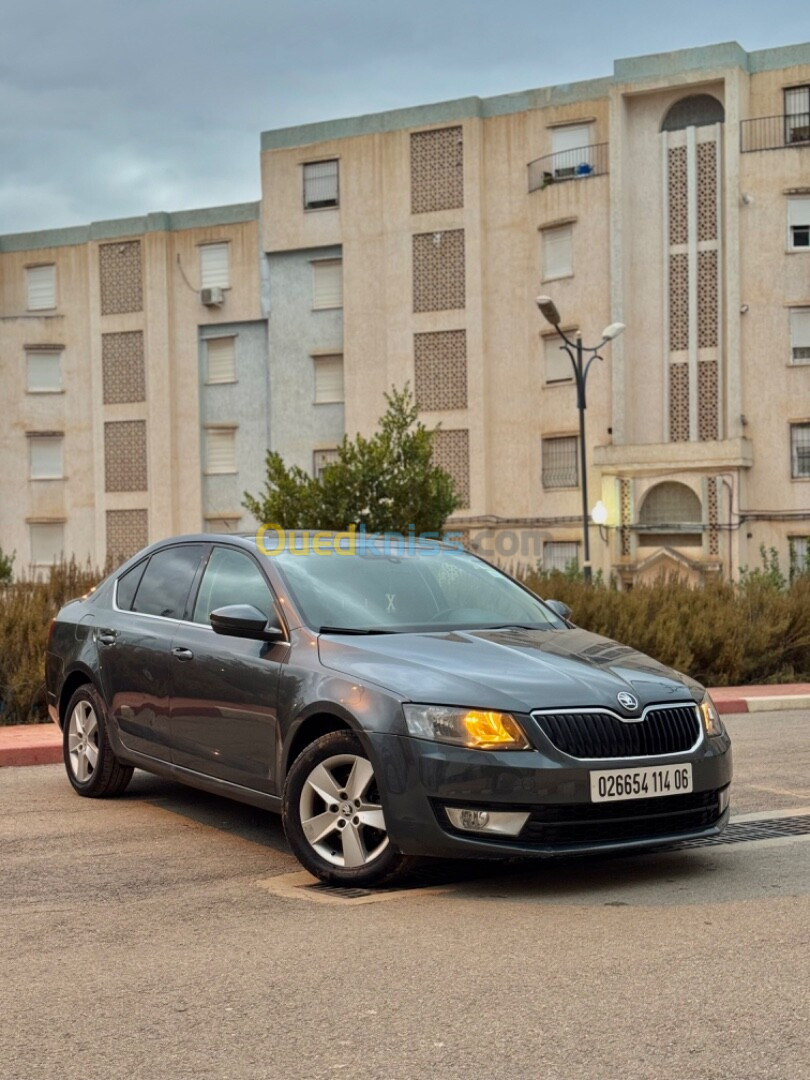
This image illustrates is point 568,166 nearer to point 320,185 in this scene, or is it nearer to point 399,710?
point 320,185

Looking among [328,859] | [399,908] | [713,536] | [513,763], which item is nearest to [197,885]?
[328,859]

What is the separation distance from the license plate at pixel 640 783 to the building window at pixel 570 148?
135ft

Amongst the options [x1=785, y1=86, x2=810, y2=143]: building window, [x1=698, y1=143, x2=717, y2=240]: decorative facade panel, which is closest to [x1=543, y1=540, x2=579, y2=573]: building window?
[x1=698, y1=143, x2=717, y2=240]: decorative facade panel

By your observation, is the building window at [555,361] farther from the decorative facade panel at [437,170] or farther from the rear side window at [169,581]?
the rear side window at [169,581]

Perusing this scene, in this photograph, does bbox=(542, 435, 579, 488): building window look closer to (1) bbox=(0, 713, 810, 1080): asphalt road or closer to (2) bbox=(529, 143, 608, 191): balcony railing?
(2) bbox=(529, 143, 608, 191): balcony railing

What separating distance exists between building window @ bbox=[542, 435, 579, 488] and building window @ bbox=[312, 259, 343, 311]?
9.71 m

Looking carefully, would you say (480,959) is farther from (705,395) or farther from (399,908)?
(705,395)

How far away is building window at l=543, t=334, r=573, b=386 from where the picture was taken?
146ft

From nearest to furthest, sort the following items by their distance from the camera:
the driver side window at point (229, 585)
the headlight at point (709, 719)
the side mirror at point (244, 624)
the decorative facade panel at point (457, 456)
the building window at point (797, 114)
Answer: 1. the headlight at point (709, 719)
2. the side mirror at point (244, 624)
3. the driver side window at point (229, 585)
4. the building window at point (797, 114)
5. the decorative facade panel at point (457, 456)

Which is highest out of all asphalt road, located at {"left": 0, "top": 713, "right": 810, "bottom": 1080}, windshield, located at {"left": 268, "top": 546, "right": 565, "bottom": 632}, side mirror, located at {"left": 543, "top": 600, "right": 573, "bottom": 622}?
windshield, located at {"left": 268, "top": 546, "right": 565, "bottom": 632}

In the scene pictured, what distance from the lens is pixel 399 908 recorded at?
18.4ft

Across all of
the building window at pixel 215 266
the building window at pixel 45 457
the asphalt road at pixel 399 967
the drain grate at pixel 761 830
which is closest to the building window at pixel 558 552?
the building window at pixel 215 266

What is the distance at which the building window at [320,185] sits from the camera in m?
49.0

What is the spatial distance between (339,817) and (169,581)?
236 centimetres
